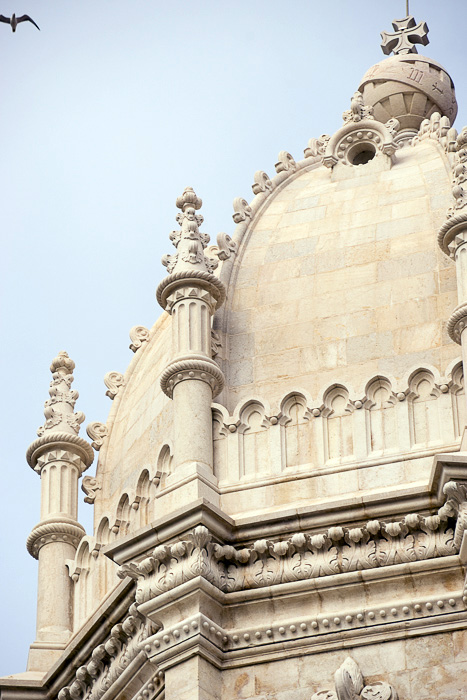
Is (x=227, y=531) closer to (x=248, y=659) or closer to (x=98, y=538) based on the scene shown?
(x=248, y=659)

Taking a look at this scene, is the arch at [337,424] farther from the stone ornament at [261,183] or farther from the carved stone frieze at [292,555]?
the stone ornament at [261,183]

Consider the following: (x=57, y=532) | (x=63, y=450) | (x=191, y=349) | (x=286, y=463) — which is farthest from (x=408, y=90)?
(x=286, y=463)

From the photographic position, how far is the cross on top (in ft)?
130

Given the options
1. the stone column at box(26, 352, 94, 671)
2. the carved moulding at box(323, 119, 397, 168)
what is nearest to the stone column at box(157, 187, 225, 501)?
the stone column at box(26, 352, 94, 671)

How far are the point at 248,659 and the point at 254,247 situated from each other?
733 centimetres

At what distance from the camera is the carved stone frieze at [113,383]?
34281 millimetres

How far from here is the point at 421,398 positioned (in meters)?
29.2

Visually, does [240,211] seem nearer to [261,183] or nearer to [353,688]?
[261,183]

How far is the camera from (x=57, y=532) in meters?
32.4

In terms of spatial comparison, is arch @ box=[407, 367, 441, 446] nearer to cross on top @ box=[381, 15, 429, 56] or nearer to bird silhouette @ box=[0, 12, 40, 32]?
bird silhouette @ box=[0, 12, 40, 32]

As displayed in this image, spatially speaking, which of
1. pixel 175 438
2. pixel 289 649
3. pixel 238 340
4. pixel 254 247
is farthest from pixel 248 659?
pixel 254 247

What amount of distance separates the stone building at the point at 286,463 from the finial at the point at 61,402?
38 millimetres

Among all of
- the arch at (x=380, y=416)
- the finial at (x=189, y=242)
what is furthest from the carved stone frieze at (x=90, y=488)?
the arch at (x=380, y=416)

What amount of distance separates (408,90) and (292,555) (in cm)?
1240
